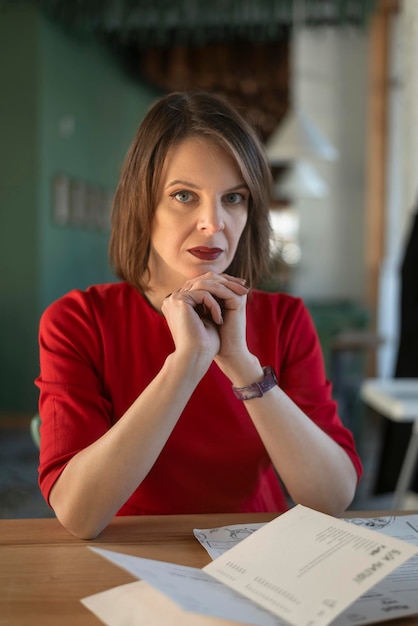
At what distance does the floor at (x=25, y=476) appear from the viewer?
350 cm

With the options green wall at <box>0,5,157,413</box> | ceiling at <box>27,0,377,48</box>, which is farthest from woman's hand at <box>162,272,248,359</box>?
green wall at <box>0,5,157,413</box>

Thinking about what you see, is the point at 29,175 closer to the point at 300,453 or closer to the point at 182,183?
the point at 182,183

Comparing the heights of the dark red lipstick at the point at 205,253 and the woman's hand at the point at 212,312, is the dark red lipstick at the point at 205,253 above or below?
above

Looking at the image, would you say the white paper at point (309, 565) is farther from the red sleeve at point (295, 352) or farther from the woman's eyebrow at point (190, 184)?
the woman's eyebrow at point (190, 184)

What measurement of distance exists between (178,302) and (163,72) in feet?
21.2

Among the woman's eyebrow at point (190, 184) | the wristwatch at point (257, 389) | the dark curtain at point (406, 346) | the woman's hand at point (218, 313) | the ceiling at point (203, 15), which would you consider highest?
the ceiling at point (203, 15)

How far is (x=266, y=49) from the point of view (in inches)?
265

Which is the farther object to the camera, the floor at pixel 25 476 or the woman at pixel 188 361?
the floor at pixel 25 476

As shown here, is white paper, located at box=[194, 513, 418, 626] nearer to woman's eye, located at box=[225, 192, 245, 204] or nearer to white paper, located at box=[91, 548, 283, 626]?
white paper, located at box=[91, 548, 283, 626]

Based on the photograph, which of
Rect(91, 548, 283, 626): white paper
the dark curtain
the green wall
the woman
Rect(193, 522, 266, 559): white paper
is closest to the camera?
Rect(91, 548, 283, 626): white paper

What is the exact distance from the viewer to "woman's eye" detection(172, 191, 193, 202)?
4.22ft

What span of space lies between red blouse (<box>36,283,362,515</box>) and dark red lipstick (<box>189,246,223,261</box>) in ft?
0.54

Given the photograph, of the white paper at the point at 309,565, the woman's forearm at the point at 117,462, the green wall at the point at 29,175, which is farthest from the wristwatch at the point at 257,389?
the green wall at the point at 29,175

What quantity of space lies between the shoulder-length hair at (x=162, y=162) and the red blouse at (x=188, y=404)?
0.39ft
